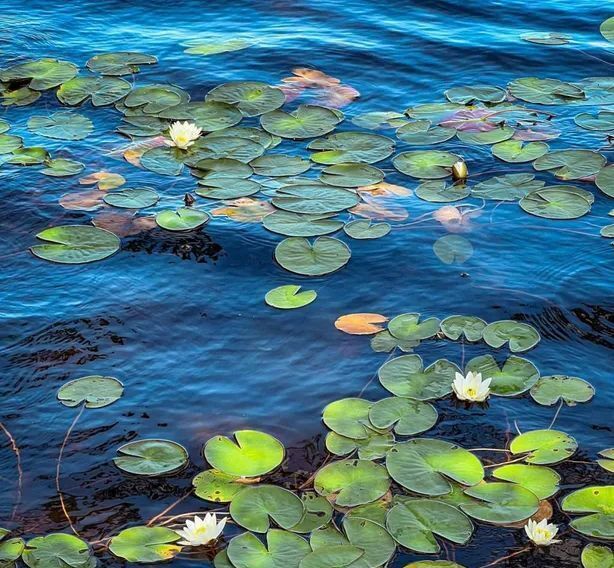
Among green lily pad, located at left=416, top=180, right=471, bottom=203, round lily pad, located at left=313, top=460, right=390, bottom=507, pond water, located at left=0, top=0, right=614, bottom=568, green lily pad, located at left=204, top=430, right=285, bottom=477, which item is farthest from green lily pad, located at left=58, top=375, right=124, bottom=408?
green lily pad, located at left=416, top=180, right=471, bottom=203

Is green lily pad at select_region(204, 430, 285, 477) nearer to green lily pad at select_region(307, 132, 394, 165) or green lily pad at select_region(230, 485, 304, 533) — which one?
green lily pad at select_region(230, 485, 304, 533)

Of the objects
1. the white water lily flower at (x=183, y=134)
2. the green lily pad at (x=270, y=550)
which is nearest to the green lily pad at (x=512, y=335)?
the green lily pad at (x=270, y=550)

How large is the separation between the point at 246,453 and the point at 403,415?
588mm

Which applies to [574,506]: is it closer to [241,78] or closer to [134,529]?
[134,529]

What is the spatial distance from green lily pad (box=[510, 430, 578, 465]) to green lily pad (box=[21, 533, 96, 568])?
1491mm

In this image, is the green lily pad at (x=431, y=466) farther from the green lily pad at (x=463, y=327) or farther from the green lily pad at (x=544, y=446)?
the green lily pad at (x=463, y=327)

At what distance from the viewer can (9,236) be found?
454cm

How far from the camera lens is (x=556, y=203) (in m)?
4.63

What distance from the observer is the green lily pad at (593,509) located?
9.62 ft

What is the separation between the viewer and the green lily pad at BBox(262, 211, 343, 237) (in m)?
4.38

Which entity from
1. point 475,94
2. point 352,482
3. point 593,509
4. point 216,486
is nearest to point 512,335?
point 593,509

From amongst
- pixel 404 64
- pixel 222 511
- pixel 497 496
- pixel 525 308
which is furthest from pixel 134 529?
pixel 404 64

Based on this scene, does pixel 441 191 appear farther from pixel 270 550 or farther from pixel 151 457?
pixel 270 550

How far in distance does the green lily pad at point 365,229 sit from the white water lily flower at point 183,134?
3.69 feet
